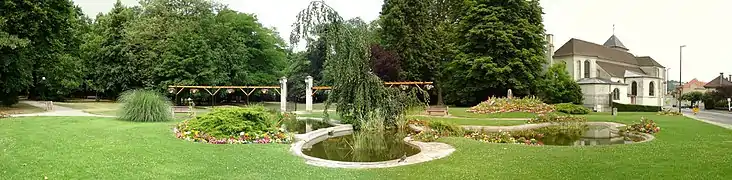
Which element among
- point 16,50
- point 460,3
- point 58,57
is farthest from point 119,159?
point 460,3

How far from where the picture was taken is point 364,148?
11.4 m

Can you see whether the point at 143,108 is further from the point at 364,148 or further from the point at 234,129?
the point at 364,148

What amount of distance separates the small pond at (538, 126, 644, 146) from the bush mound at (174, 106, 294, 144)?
747 cm

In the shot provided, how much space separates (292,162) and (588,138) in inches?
399

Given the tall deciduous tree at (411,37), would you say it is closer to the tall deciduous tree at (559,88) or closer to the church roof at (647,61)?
the tall deciduous tree at (559,88)

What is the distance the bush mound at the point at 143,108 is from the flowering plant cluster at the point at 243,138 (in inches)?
216

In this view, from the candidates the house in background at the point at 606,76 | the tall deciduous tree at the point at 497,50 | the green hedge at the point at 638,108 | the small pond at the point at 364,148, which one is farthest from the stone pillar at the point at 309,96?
the house in background at the point at 606,76

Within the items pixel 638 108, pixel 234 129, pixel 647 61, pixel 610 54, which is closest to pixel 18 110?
pixel 234 129

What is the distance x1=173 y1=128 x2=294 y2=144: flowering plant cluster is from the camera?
36.3 ft

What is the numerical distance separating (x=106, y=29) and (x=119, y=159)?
38489mm

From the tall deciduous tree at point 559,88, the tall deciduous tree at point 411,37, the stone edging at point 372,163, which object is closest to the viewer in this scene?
the stone edging at point 372,163

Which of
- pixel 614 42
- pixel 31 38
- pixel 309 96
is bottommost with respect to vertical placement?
pixel 309 96

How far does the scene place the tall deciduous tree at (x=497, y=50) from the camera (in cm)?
3347

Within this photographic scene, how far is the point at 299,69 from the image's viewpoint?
159ft
